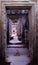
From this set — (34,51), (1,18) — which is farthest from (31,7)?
(34,51)

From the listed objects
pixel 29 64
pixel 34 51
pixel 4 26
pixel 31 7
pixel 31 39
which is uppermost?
pixel 31 7

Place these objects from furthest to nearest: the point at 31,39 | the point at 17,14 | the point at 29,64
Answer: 1. the point at 17,14
2. the point at 31,39
3. the point at 29,64

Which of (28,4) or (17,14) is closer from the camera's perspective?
(28,4)

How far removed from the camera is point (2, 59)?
23.1ft

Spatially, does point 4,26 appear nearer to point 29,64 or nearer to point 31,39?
point 31,39

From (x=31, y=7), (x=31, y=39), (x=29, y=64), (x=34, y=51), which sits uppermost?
(x=31, y=7)

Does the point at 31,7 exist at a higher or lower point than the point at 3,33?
higher

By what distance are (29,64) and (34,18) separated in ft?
6.07

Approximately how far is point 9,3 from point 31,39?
5.64ft

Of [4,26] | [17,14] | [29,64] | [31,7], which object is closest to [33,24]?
[31,7]

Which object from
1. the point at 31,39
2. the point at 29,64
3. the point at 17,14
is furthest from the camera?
the point at 17,14

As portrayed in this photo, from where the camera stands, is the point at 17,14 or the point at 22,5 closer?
the point at 22,5

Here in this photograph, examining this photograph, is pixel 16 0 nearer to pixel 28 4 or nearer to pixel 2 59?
pixel 28 4

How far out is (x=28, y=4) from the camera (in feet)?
23.1
